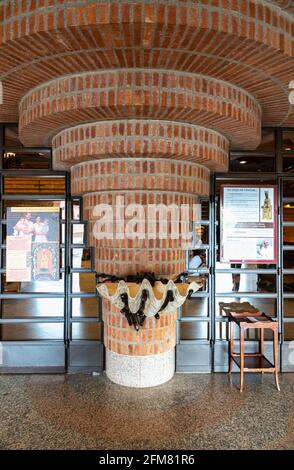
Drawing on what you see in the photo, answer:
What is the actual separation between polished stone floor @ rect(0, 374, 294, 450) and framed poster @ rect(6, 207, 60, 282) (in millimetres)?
1251

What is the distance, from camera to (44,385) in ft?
12.7

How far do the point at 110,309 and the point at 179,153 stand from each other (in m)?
1.92

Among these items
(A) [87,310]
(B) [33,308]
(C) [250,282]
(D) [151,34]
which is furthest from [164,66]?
(C) [250,282]

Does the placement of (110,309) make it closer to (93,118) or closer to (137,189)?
(137,189)

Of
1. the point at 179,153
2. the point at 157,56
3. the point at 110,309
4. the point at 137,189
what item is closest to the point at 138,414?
the point at 110,309

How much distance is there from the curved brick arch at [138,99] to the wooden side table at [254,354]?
2.15 metres

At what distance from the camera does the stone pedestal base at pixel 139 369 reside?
3750mm

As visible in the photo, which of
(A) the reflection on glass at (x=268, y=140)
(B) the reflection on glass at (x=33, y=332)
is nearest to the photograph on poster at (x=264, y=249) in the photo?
(A) the reflection on glass at (x=268, y=140)

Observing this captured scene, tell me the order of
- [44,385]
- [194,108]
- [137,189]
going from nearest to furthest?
[194,108]
[137,189]
[44,385]

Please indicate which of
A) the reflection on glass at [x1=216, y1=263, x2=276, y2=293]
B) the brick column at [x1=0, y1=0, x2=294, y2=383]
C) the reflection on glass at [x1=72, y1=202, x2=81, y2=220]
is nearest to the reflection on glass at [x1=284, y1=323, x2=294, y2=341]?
the reflection on glass at [x1=216, y1=263, x2=276, y2=293]

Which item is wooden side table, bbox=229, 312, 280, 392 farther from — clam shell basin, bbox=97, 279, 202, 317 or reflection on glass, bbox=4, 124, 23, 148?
reflection on glass, bbox=4, 124, 23, 148

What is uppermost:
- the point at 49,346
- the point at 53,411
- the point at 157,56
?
the point at 157,56

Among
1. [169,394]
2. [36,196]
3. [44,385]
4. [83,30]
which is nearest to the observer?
[83,30]

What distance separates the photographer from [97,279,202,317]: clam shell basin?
3.25m
